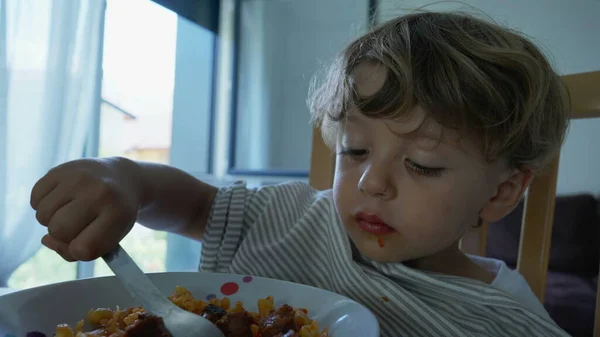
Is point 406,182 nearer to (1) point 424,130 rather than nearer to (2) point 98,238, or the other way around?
(1) point 424,130

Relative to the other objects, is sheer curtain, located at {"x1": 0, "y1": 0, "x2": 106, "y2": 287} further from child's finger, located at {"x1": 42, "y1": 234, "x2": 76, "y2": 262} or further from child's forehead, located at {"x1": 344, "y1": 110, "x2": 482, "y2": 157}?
child's forehead, located at {"x1": 344, "y1": 110, "x2": 482, "y2": 157}

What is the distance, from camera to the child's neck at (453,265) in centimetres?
76

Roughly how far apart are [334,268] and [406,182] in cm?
19

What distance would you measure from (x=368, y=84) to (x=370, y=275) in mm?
262

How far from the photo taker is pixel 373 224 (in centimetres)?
61

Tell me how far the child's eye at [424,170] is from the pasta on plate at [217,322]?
0.23 metres

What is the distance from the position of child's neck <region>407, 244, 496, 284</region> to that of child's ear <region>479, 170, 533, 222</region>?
0.10m

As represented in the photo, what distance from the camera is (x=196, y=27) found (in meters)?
2.66

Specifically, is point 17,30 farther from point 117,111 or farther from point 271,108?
point 271,108

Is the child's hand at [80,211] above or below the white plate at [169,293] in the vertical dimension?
above

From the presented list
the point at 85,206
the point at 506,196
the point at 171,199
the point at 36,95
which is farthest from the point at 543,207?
the point at 36,95

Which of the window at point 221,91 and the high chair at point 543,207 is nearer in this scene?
the high chair at point 543,207

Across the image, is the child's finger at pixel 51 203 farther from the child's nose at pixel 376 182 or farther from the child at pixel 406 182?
the child's nose at pixel 376 182

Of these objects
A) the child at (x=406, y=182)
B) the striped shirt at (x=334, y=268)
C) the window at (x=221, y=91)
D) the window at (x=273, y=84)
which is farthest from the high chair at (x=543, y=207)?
the window at (x=273, y=84)
